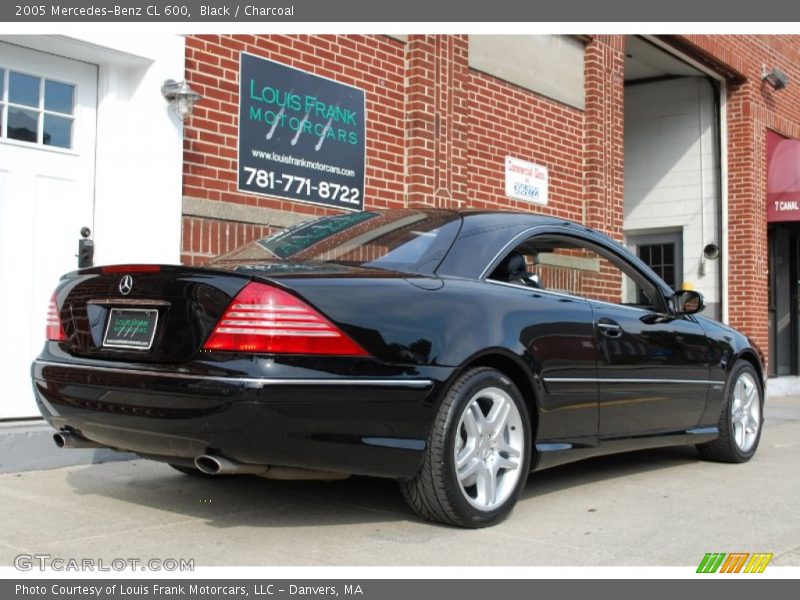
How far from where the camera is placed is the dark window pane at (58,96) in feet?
20.0

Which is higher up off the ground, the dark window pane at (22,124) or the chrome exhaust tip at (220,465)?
the dark window pane at (22,124)

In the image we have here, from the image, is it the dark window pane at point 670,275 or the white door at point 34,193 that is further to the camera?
the dark window pane at point 670,275

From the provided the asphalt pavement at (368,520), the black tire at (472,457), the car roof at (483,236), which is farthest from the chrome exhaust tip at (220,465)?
the car roof at (483,236)

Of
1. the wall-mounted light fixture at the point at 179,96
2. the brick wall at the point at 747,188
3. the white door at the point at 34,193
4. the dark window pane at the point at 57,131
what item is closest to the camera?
the white door at the point at 34,193

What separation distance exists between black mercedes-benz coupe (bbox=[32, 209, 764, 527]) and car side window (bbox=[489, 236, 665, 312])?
0.07ft

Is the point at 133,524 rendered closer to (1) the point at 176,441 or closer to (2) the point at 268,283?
(1) the point at 176,441

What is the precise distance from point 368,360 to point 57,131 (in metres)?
3.70

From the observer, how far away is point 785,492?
5094mm

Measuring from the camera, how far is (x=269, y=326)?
132 inches

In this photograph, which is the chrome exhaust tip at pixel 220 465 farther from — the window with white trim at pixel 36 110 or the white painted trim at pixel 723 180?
the white painted trim at pixel 723 180

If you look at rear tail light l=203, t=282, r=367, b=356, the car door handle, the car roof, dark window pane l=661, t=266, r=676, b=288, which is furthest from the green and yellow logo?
dark window pane l=661, t=266, r=676, b=288

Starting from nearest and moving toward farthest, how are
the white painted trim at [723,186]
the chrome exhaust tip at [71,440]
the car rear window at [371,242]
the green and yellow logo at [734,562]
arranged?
the green and yellow logo at [734,562]
the chrome exhaust tip at [71,440]
the car rear window at [371,242]
the white painted trim at [723,186]

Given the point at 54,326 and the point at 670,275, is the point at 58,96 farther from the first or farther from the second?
the point at 670,275

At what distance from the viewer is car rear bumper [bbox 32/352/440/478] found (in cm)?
329
